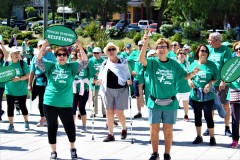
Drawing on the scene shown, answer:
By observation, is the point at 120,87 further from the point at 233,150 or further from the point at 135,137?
the point at 233,150

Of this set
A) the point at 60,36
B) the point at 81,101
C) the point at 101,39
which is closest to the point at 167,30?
the point at 101,39

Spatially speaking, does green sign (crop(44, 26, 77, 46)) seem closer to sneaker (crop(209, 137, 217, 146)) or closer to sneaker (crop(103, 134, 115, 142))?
sneaker (crop(103, 134, 115, 142))

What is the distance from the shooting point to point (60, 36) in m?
9.12

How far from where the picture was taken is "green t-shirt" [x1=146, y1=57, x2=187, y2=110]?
7.98 metres

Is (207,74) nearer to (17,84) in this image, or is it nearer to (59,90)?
(59,90)

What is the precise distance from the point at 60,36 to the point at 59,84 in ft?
3.86

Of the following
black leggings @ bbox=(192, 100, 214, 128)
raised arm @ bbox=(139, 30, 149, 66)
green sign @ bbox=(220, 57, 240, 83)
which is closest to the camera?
raised arm @ bbox=(139, 30, 149, 66)

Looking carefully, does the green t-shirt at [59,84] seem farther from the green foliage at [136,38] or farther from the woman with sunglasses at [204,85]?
the green foliage at [136,38]

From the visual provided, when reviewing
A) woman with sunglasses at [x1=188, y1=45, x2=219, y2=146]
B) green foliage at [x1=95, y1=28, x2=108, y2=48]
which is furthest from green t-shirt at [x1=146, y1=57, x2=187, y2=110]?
green foliage at [x1=95, y1=28, x2=108, y2=48]

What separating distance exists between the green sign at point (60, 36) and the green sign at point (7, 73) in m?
1.78

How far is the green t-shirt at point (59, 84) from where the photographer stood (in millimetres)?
8289

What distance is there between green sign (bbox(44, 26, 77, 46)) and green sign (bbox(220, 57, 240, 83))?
→ 2.67 m

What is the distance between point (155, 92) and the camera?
8.05 m

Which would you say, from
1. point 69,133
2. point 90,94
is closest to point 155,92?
point 69,133
